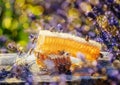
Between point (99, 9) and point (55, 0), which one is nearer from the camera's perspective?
point (99, 9)

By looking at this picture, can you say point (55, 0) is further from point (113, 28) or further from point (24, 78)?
point (24, 78)

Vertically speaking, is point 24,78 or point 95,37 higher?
point 95,37

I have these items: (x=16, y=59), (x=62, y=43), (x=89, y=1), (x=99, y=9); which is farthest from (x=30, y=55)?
(x=89, y=1)

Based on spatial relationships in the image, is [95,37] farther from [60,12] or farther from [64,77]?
[60,12]

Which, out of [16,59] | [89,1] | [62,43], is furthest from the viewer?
[89,1]

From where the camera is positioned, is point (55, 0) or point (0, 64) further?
point (55, 0)

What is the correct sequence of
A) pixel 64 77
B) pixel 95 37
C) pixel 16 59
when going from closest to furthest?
1. pixel 64 77
2. pixel 16 59
3. pixel 95 37

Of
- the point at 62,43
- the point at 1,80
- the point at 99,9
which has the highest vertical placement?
the point at 99,9

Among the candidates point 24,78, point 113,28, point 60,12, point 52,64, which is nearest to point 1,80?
point 24,78

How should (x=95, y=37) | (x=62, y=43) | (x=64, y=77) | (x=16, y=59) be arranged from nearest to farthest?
(x=64, y=77) → (x=62, y=43) → (x=16, y=59) → (x=95, y=37)
